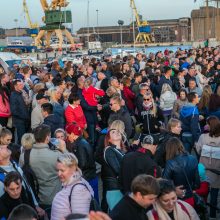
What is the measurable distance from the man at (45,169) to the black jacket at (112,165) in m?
0.57

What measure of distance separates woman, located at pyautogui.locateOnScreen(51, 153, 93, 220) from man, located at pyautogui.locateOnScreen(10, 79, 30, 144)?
15.8 ft

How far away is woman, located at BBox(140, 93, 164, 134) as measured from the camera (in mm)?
8258

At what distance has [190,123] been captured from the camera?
8016 mm

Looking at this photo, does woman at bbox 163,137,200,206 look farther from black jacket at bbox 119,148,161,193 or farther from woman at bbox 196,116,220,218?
woman at bbox 196,116,220,218

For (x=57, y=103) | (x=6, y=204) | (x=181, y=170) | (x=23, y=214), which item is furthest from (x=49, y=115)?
(x=23, y=214)

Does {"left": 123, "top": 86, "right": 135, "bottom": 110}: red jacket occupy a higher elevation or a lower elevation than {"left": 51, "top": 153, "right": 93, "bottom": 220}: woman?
higher

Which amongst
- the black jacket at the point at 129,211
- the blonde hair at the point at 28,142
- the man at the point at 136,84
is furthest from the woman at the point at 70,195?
the man at the point at 136,84

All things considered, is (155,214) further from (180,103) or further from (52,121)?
(180,103)

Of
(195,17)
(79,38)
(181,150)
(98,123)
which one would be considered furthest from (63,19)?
(79,38)

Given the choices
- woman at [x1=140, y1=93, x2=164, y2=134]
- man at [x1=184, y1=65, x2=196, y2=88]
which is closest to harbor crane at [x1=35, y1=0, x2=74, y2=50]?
man at [x1=184, y1=65, x2=196, y2=88]

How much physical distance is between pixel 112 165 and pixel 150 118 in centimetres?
278

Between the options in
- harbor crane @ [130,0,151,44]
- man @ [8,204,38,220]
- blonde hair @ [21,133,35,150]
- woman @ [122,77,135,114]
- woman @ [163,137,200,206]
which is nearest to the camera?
man @ [8,204,38,220]

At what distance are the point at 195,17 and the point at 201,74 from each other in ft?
319

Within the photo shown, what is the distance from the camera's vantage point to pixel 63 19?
2581 inches
